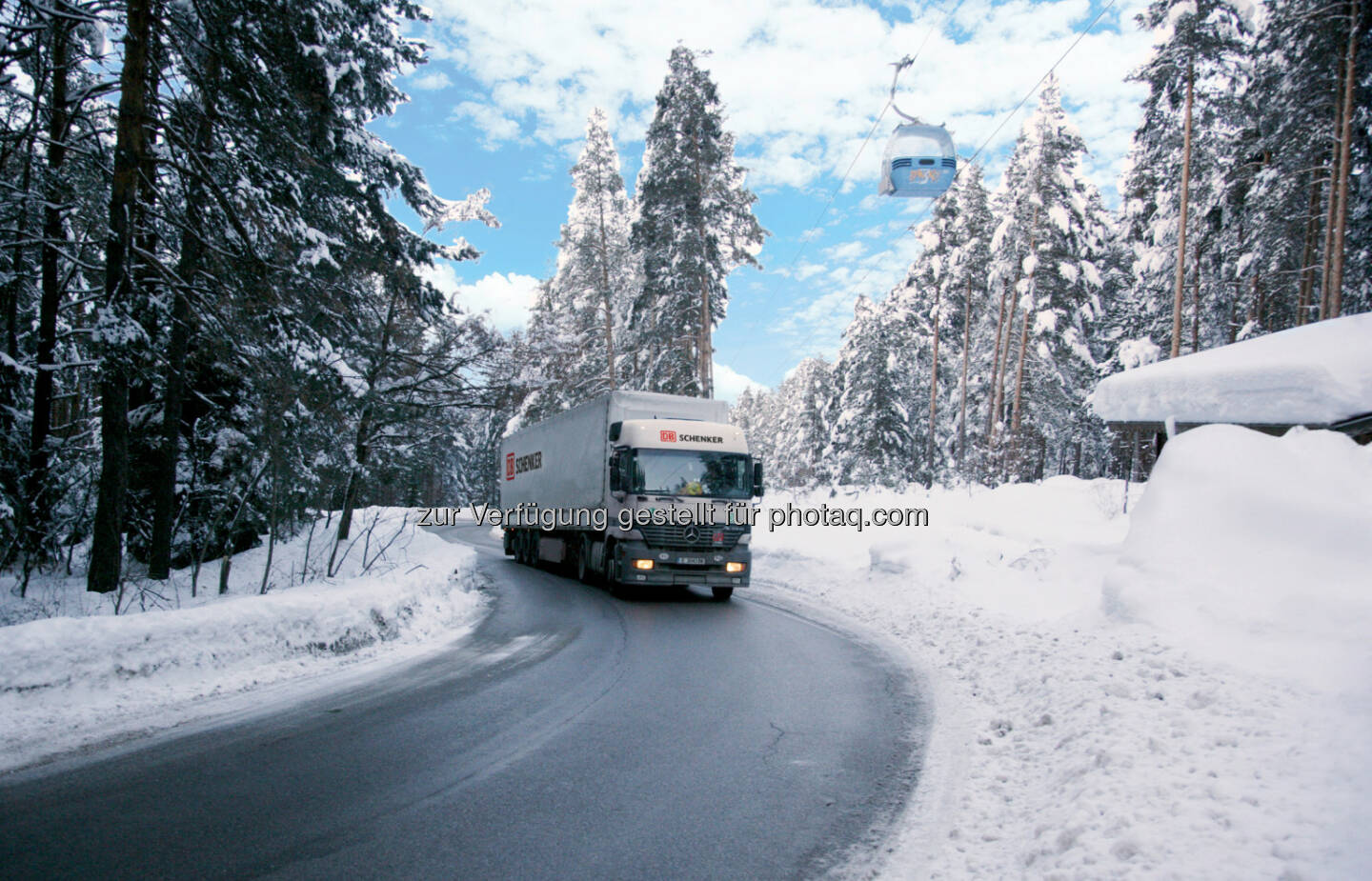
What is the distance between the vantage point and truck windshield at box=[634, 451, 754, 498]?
45.0 feet

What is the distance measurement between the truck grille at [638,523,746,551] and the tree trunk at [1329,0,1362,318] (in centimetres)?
1497

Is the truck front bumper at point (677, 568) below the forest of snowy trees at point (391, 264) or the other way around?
below

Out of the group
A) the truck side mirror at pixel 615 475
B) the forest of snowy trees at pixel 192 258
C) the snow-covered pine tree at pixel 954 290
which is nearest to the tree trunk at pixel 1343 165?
the snow-covered pine tree at pixel 954 290

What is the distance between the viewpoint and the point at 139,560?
13062 millimetres

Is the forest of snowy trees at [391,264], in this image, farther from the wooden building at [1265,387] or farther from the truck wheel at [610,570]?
the wooden building at [1265,387]

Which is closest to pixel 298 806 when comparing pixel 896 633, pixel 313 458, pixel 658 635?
pixel 658 635

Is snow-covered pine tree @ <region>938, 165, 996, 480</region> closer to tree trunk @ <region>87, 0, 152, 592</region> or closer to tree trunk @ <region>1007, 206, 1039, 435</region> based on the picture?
tree trunk @ <region>1007, 206, 1039, 435</region>

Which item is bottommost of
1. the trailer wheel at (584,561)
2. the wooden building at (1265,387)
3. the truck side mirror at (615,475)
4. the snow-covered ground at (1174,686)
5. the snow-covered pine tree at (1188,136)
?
the trailer wheel at (584,561)

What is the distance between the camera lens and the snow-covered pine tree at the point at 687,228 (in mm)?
26281

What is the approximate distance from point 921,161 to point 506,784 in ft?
38.1

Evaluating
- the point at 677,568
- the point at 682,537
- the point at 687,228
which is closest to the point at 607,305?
the point at 687,228

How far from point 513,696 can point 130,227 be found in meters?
7.53

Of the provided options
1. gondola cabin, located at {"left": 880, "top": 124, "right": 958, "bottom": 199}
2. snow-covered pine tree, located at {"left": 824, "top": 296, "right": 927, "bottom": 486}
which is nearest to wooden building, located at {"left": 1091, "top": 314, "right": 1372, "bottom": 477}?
gondola cabin, located at {"left": 880, "top": 124, "right": 958, "bottom": 199}

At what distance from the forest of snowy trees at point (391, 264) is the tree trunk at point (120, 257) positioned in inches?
1.4
